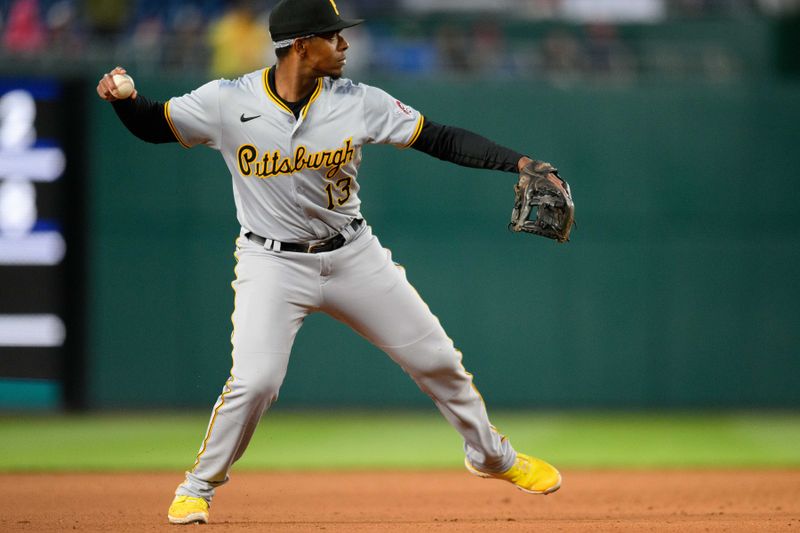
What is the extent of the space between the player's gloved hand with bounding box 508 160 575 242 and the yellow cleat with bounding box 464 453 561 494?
109 centimetres

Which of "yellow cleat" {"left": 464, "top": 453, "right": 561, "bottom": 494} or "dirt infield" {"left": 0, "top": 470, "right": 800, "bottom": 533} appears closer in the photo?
"dirt infield" {"left": 0, "top": 470, "right": 800, "bottom": 533}

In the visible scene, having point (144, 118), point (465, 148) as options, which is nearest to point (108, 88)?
point (144, 118)

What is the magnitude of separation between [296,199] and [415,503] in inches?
75.2

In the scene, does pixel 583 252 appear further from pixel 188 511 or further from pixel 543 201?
pixel 188 511

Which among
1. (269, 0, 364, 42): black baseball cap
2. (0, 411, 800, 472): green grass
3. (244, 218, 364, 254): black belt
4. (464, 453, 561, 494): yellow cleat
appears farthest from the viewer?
(0, 411, 800, 472): green grass

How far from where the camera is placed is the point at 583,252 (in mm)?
9516

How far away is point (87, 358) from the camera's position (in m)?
9.27

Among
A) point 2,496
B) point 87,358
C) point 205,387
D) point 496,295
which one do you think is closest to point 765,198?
point 496,295

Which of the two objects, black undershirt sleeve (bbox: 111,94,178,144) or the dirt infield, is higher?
black undershirt sleeve (bbox: 111,94,178,144)

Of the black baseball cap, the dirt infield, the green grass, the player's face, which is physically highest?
the black baseball cap

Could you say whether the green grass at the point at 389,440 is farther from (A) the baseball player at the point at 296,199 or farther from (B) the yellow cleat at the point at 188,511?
(A) the baseball player at the point at 296,199

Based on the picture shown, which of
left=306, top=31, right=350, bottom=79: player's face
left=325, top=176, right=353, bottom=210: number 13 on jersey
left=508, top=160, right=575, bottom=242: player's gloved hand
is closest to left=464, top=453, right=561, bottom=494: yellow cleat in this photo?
left=508, top=160, right=575, bottom=242: player's gloved hand

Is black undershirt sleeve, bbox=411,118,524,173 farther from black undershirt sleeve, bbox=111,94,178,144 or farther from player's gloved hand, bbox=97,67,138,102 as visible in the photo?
player's gloved hand, bbox=97,67,138,102

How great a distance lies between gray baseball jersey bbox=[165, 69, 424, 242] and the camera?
4.65 m
